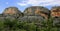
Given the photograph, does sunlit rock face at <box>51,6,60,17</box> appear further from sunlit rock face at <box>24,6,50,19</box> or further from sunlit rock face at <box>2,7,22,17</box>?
sunlit rock face at <box>2,7,22,17</box>

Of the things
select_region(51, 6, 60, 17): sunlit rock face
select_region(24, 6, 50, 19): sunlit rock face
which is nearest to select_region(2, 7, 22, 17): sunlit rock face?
select_region(24, 6, 50, 19): sunlit rock face

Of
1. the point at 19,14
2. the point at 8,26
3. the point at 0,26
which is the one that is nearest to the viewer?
the point at 0,26

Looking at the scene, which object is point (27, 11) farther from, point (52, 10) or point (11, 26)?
point (11, 26)

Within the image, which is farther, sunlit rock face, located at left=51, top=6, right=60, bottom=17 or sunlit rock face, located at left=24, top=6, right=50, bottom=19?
sunlit rock face, located at left=24, top=6, right=50, bottom=19

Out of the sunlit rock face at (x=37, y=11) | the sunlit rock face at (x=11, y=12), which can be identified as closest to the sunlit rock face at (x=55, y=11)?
the sunlit rock face at (x=37, y=11)

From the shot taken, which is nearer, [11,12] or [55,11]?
[55,11]

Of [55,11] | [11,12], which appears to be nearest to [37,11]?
[55,11]

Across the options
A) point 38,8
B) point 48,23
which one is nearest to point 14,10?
point 38,8

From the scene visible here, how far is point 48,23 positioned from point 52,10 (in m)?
8.74

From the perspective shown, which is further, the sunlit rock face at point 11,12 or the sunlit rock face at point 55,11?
the sunlit rock face at point 11,12

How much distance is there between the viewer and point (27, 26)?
591 inches

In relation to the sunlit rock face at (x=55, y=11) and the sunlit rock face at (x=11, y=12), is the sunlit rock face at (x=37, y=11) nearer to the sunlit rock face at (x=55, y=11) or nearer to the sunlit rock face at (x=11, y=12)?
the sunlit rock face at (x=55, y=11)

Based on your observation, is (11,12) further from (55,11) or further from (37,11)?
(55,11)

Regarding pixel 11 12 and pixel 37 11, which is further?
pixel 11 12
